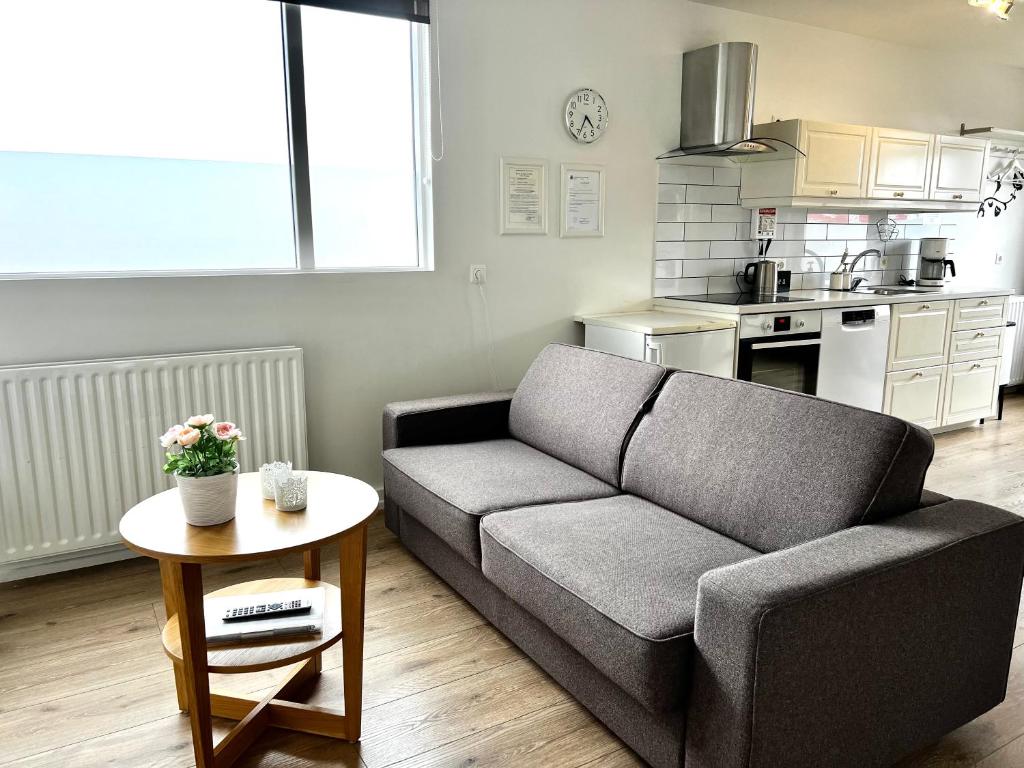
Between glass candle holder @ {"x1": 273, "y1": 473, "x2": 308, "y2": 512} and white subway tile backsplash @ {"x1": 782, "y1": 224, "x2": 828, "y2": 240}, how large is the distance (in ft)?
12.5

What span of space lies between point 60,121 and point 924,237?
5409mm

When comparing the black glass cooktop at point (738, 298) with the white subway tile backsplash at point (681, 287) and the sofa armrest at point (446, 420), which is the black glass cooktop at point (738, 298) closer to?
the white subway tile backsplash at point (681, 287)

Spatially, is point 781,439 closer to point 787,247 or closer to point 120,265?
point 120,265

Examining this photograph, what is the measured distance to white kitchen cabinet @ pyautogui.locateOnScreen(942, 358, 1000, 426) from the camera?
191 inches

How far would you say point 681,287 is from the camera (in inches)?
173

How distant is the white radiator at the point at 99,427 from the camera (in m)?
2.69

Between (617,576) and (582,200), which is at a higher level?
(582,200)

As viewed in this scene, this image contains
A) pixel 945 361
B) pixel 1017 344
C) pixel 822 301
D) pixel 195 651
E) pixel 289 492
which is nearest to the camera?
pixel 195 651

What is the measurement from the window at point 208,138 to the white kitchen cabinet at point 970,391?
3554 millimetres

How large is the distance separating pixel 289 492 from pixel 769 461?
4.22 ft

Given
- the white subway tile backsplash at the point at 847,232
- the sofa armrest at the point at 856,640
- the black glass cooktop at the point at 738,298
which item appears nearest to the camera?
the sofa armrest at the point at 856,640

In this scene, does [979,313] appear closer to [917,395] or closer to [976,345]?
[976,345]

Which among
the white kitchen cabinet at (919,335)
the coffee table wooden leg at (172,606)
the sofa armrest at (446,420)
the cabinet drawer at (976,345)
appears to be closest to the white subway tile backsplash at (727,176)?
the white kitchen cabinet at (919,335)

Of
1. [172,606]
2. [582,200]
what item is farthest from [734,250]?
[172,606]
